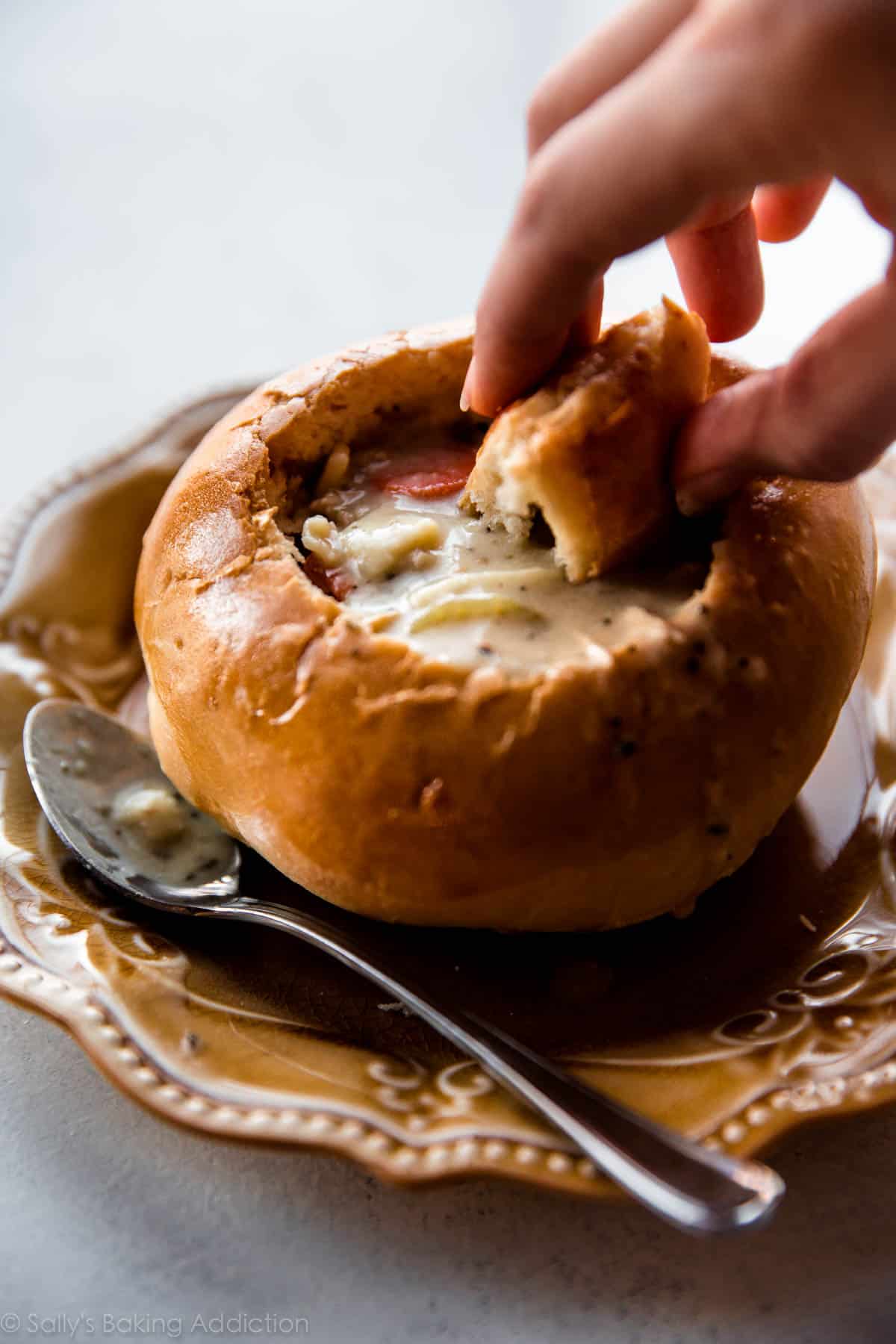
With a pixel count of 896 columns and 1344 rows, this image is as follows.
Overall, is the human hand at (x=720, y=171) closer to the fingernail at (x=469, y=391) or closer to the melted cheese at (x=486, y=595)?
the fingernail at (x=469, y=391)

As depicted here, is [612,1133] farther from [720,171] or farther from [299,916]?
[720,171]

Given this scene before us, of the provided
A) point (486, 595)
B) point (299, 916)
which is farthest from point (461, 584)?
point (299, 916)

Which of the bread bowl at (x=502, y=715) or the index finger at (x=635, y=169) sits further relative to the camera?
the bread bowl at (x=502, y=715)

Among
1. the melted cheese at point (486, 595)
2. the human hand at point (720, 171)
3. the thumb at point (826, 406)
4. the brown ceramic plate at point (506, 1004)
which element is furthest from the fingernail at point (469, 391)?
the brown ceramic plate at point (506, 1004)

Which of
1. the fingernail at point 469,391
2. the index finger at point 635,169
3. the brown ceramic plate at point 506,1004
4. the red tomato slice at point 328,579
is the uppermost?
the index finger at point 635,169

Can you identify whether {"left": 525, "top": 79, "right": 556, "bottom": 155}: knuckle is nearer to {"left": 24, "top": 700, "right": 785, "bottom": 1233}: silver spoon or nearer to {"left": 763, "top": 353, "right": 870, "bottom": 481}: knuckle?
{"left": 763, "top": 353, "right": 870, "bottom": 481}: knuckle

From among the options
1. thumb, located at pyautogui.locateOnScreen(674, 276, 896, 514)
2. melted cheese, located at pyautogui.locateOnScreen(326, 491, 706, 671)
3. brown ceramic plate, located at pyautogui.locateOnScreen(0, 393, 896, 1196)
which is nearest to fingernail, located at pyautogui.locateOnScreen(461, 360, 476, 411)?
melted cheese, located at pyautogui.locateOnScreen(326, 491, 706, 671)
